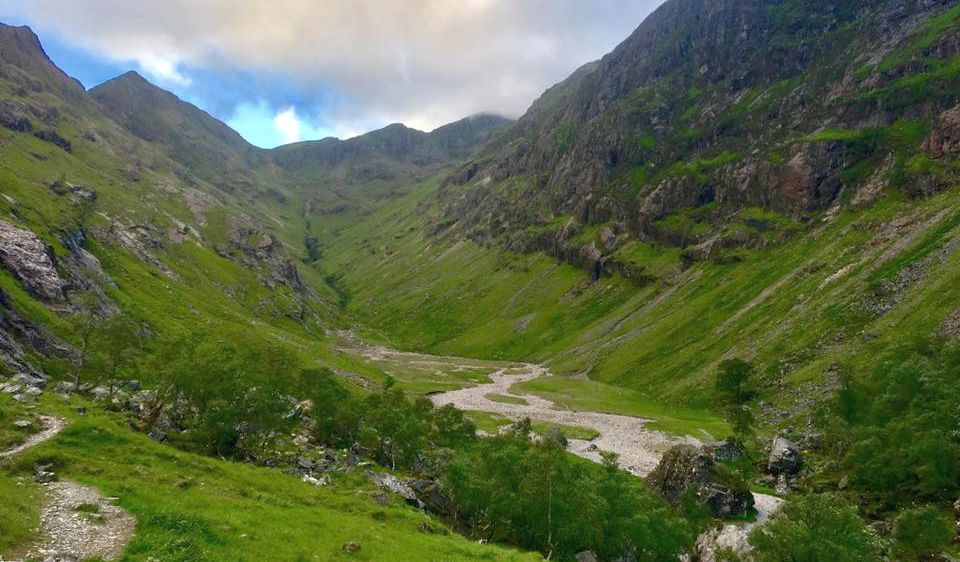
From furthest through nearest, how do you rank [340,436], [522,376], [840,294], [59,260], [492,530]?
[522,376] → [840,294] → [59,260] → [340,436] → [492,530]

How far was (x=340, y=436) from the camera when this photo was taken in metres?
69.4

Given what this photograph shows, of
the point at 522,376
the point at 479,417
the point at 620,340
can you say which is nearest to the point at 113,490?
the point at 479,417

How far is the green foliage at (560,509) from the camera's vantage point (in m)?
47.8

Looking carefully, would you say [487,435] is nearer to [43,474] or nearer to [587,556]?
[587,556]

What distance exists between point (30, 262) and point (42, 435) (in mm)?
78016

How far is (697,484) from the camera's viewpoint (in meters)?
62.0

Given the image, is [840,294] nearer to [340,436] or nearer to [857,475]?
[857,475]

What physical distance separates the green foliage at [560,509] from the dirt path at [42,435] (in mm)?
31866

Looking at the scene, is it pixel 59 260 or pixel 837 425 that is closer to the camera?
pixel 837 425

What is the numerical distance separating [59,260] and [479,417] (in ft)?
301

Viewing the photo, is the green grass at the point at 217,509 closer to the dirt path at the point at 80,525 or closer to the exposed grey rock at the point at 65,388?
the dirt path at the point at 80,525

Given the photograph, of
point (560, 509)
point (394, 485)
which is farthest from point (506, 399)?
point (560, 509)

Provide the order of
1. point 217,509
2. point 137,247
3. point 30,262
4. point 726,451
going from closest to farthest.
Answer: point 217,509
point 726,451
point 30,262
point 137,247

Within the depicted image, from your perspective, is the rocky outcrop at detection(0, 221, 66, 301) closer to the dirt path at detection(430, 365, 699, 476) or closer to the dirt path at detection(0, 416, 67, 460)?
the dirt path at detection(0, 416, 67, 460)
